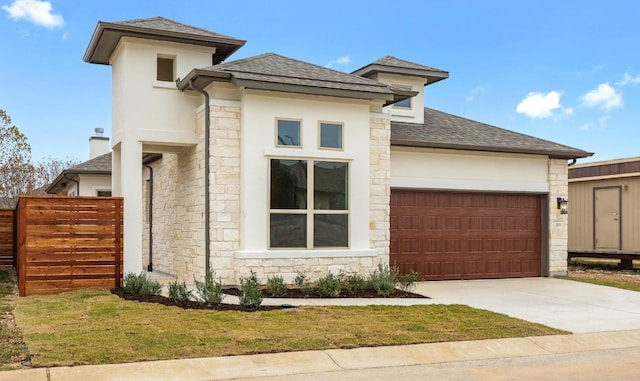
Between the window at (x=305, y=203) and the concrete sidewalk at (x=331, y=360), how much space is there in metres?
5.43

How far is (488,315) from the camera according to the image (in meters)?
10.4

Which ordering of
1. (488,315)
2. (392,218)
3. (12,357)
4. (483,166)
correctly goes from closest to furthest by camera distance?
(12,357) → (488,315) → (392,218) → (483,166)

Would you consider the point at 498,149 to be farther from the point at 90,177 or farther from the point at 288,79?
the point at 90,177

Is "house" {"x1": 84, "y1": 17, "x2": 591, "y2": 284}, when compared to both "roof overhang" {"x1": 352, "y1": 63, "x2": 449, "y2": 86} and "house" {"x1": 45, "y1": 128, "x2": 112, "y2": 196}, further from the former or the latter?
"house" {"x1": 45, "y1": 128, "x2": 112, "y2": 196}

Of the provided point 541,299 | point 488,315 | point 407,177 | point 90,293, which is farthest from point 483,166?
point 90,293

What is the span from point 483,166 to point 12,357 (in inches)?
488

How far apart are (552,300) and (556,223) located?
17.0 feet

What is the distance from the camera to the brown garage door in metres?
15.9

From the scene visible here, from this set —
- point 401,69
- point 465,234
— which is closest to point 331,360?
point 465,234

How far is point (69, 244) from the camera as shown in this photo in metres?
12.6

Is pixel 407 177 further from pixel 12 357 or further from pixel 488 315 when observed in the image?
pixel 12 357

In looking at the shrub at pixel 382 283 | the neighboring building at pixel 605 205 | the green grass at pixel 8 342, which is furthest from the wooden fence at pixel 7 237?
the neighboring building at pixel 605 205

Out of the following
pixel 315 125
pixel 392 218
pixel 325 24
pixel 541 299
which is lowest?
pixel 541 299

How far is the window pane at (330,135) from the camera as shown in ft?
44.8
